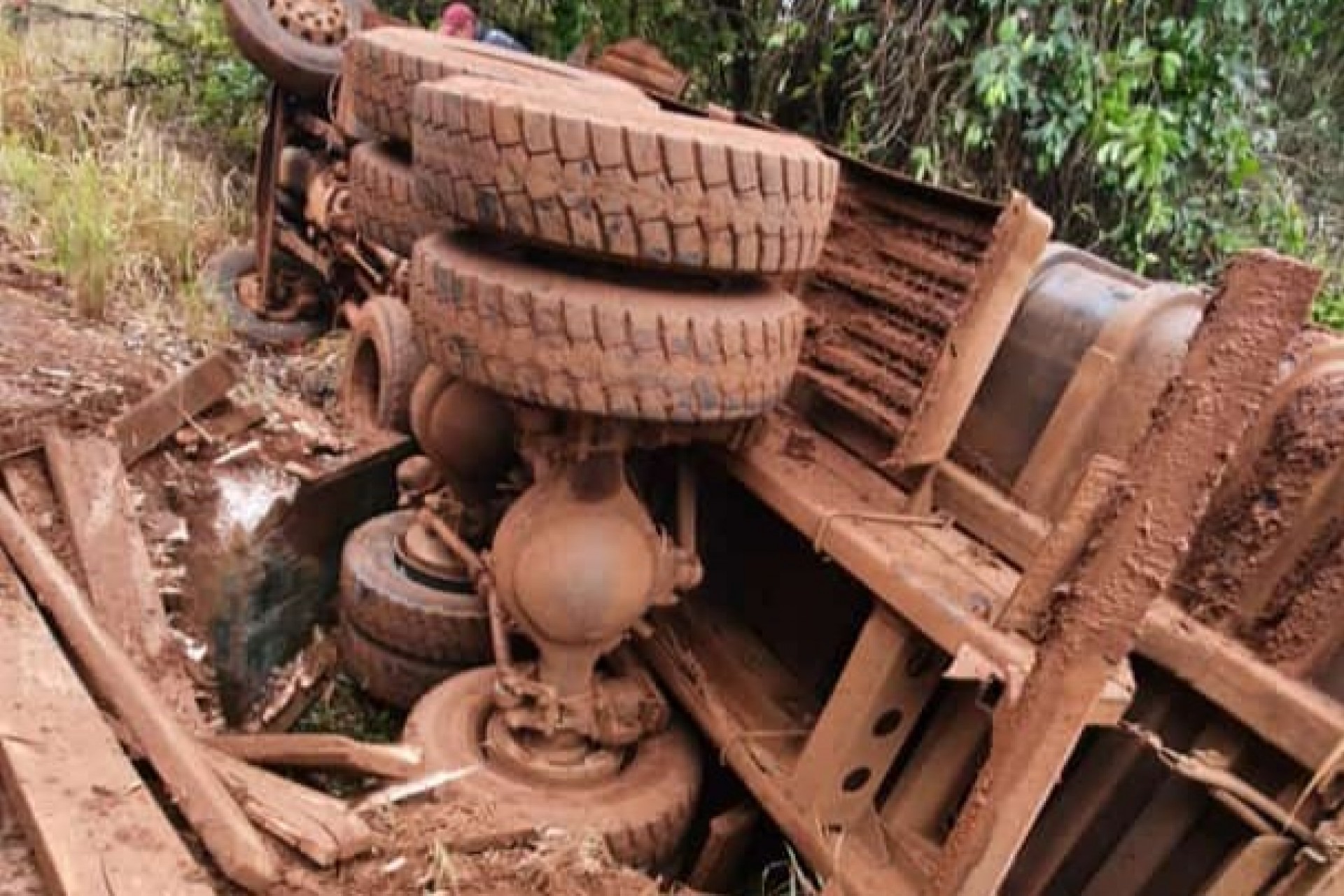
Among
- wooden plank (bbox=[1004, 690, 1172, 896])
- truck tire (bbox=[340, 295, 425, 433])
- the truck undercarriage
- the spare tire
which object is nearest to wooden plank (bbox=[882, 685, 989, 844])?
the truck undercarriage

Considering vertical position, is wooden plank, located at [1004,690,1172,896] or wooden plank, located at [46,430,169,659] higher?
wooden plank, located at [1004,690,1172,896]

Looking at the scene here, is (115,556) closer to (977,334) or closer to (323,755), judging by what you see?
(323,755)

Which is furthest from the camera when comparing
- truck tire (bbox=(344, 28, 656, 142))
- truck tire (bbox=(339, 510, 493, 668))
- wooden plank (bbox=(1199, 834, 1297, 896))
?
truck tire (bbox=(339, 510, 493, 668))

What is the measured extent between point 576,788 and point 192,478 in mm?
1643

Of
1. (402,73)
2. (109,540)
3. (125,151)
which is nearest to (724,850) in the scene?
(109,540)

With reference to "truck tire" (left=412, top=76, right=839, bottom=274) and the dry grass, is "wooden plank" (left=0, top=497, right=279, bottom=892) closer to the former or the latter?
"truck tire" (left=412, top=76, right=839, bottom=274)

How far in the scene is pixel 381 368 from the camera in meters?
3.63

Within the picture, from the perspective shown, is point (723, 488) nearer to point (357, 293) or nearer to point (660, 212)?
point (660, 212)

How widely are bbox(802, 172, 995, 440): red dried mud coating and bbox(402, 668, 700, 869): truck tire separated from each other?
91cm

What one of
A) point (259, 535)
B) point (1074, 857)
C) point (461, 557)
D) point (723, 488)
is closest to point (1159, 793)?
point (1074, 857)

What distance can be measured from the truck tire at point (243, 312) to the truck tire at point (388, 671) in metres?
2.26

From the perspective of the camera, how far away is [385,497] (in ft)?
11.8

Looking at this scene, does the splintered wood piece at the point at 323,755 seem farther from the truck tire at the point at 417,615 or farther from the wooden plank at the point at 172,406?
the wooden plank at the point at 172,406

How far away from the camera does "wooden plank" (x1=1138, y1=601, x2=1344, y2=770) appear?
55.2 inches
